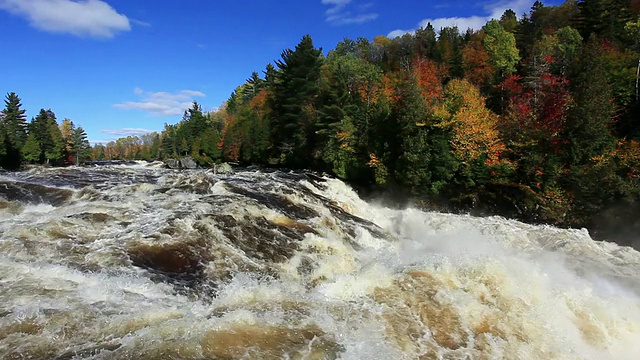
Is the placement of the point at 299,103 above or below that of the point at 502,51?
below

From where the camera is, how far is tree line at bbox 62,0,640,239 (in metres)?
19.5

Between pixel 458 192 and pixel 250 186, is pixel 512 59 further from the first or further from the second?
pixel 250 186

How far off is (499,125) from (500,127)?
0.56 feet

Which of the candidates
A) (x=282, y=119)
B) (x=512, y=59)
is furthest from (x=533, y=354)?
(x=282, y=119)

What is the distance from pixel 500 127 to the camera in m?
24.4

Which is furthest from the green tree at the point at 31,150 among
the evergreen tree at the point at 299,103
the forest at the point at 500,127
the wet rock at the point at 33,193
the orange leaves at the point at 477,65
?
the orange leaves at the point at 477,65

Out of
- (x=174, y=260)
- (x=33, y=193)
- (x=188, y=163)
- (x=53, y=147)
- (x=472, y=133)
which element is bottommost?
(x=174, y=260)

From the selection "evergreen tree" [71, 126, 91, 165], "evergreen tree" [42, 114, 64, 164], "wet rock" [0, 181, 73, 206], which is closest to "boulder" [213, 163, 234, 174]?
"wet rock" [0, 181, 73, 206]

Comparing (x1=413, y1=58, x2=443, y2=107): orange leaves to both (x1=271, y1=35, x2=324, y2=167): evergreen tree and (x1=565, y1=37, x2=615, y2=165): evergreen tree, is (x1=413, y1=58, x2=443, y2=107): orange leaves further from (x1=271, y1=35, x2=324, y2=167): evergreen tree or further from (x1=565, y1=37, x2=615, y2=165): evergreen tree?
(x1=565, y1=37, x2=615, y2=165): evergreen tree

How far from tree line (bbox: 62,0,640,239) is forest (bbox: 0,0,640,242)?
0.08 metres

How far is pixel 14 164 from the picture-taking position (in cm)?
5753

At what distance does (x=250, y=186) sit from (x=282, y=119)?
28.4 metres

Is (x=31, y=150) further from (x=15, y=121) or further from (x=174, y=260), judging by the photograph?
(x=174, y=260)

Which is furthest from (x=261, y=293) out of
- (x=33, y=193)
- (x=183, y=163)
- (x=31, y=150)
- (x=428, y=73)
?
(x=31, y=150)
